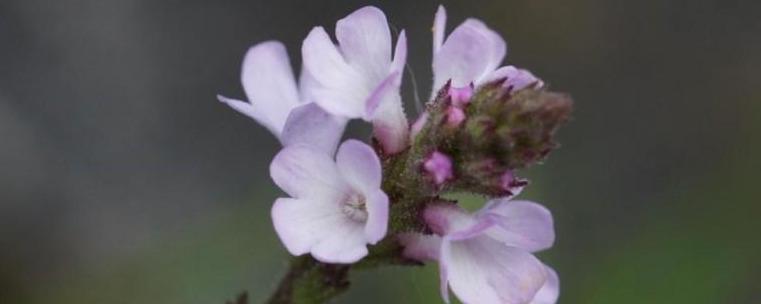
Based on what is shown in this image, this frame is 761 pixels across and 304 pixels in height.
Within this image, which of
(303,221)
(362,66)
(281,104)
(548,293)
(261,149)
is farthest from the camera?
(261,149)

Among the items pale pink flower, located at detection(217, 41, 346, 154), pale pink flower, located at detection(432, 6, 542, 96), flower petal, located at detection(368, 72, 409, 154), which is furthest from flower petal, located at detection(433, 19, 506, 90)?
pale pink flower, located at detection(217, 41, 346, 154)

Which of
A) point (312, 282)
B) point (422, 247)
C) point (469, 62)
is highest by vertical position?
point (469, 62)

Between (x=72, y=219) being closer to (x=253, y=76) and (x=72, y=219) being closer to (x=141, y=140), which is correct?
(x=141, y=140)

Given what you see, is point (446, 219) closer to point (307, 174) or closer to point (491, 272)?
point (491, 272)

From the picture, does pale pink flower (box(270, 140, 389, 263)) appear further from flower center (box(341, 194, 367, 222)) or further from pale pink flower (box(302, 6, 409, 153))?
pale pink flower (box(302, 6, 409, 153))

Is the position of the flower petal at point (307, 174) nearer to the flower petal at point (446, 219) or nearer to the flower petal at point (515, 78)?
the flower petal at point (446, 219)

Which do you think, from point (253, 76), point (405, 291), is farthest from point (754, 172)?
point (253, 76)

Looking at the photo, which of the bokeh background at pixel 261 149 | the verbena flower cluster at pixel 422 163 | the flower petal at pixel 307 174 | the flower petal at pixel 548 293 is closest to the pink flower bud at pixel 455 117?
the verbena flower cluster at pixel 422 163

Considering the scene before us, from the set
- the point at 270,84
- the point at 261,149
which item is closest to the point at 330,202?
the point at 270,84
